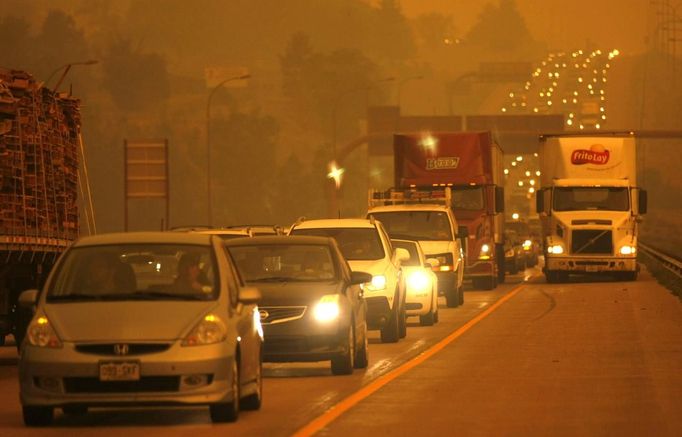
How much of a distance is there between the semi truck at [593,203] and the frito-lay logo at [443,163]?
519cm

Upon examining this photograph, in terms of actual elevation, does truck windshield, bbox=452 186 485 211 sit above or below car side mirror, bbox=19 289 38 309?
above

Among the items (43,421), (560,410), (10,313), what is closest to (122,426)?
(43,421)

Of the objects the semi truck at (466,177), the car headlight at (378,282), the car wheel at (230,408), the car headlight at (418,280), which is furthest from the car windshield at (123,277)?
the semi truck at (466,177)

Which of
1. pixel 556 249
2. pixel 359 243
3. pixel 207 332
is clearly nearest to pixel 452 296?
pixel 359 243

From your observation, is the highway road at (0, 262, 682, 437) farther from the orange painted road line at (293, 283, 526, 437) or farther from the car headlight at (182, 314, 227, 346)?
the car headlight at (182, 314, 227, 346)

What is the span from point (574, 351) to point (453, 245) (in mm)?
13843

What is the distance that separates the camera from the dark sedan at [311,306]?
62.1 feet

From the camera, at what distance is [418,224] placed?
3694 centimetres

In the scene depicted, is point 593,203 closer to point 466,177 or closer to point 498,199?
point 498,199

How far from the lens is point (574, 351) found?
22750 millimetres

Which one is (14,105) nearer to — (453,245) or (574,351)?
(574,351)

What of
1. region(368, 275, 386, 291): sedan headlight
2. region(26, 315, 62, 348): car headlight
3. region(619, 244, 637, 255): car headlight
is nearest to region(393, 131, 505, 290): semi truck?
region(619, 244, 637, 255): car headlight

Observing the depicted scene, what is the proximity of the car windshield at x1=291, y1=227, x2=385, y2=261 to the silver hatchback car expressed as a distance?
400 inches

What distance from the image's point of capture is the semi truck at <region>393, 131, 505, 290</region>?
44.7 metres
